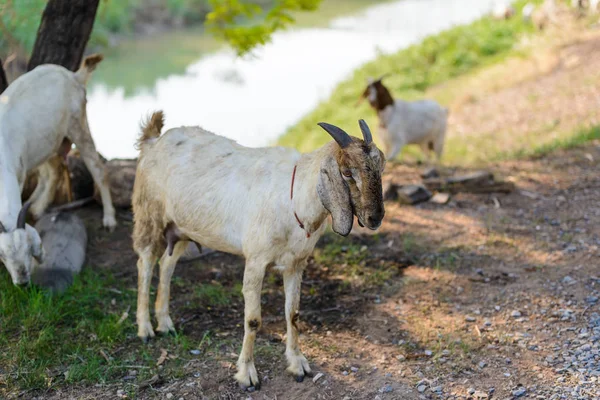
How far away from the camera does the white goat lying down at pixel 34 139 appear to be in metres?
5.04

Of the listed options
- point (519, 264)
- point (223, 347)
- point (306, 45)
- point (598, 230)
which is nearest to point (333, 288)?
point (223, 347)

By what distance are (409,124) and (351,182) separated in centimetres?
624

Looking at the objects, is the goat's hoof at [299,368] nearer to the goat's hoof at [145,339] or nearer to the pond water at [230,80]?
the goat's hoof at [145,339]

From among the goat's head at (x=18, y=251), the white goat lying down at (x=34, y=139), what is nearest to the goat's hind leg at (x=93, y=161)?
the white goat lying down at (x=34, y=139)

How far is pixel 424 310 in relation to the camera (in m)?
5.15

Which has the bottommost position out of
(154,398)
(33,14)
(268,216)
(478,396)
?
(154,398)

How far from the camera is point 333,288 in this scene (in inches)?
219

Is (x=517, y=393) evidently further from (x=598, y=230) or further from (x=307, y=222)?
(x=598, y=230)

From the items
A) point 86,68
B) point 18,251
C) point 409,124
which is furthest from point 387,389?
point 409,124

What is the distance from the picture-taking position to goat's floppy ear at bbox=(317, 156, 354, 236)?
3592 millimetres

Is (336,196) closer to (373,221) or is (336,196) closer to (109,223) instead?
(373,221)

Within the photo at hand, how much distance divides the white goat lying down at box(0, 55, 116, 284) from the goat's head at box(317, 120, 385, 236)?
272cm

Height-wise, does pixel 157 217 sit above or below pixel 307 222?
below

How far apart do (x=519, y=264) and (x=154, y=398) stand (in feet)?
11.2
